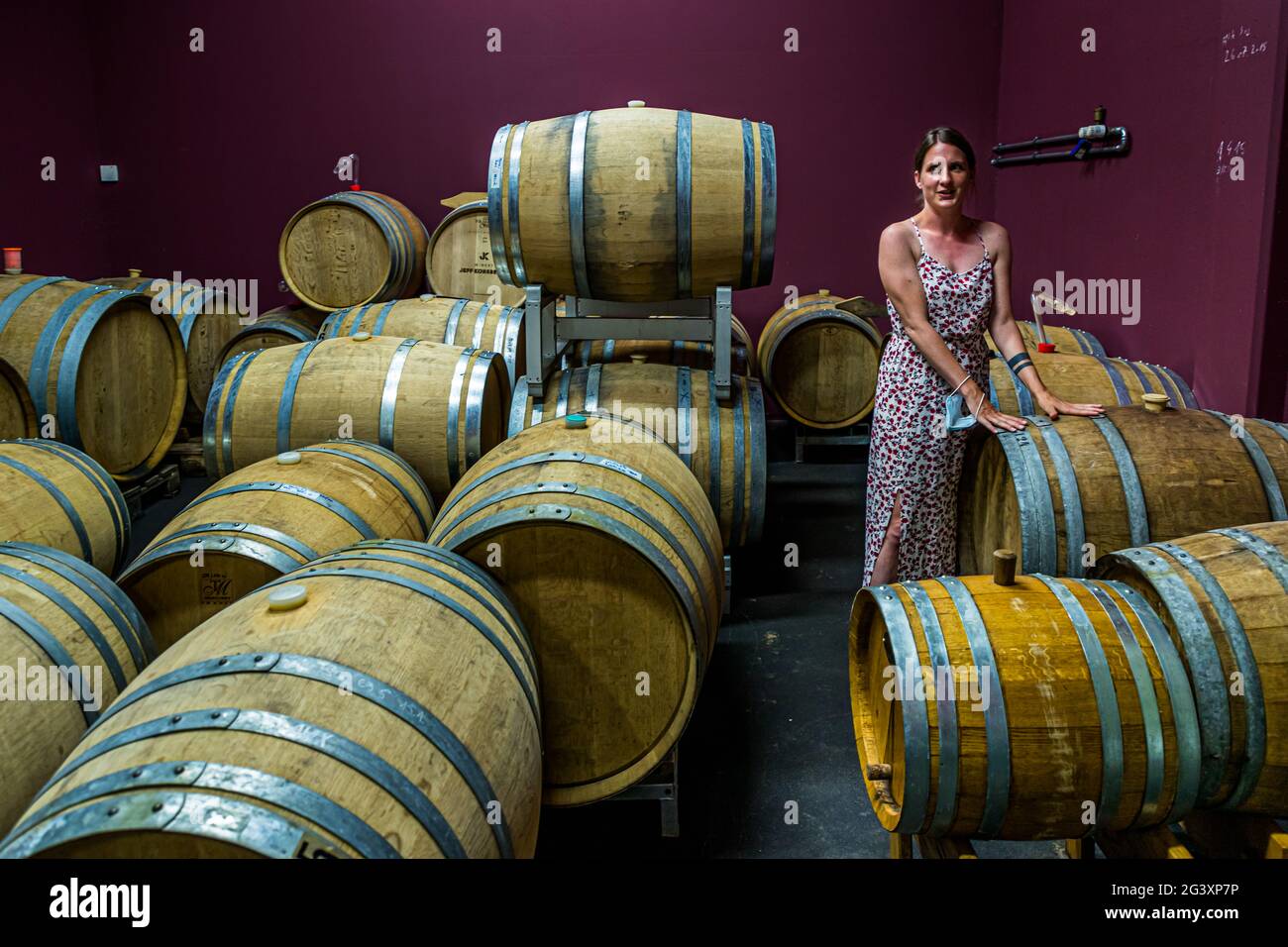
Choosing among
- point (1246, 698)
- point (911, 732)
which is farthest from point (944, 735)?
point (1246, 698)

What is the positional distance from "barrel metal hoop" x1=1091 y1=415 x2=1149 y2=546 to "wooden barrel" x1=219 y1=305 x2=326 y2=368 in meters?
4.46

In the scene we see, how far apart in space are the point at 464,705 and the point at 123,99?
22.7ft

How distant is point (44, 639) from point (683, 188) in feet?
8.02

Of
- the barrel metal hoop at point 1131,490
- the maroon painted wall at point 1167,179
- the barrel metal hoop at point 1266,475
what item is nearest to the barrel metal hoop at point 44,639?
the barrel metal hoop at point 1131,490

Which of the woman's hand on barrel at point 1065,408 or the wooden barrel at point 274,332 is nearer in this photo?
the woman's hand on barrel at point 1065,408

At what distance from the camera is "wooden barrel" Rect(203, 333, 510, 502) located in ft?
11.9

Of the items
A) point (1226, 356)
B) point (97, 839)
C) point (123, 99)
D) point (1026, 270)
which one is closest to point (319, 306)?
point (123, 99)

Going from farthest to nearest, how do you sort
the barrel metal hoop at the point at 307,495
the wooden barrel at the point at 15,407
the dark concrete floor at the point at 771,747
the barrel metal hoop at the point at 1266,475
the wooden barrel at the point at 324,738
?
1. the wooden barrel at the point at 15,407
2. the barrel metal hoop at the point at 307,495
3. the dark concrete floor at the point at 771,747
4. the barrel metal hoop at the point at 1266,475
5. the wooden barrel at the point at 324,738

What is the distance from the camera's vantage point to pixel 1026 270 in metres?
6.21

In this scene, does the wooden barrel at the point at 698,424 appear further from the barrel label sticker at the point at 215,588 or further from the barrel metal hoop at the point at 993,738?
the barrel metal hoop at the point at 993,738

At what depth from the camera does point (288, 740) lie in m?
1.46

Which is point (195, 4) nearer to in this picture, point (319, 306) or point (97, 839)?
point (319, 306)

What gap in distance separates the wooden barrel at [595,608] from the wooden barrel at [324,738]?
24 centimetres

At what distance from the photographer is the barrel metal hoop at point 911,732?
1.75 metres
